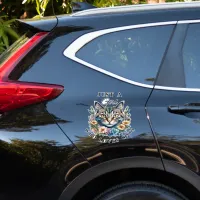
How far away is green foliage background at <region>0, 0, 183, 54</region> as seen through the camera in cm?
557

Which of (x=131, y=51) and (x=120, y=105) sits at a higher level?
(x=131, y=51)

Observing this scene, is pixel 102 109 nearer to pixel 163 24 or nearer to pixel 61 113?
pixel 61 113

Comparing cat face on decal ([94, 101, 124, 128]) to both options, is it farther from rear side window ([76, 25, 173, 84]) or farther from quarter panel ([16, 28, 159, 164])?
rear side window ([76, 25, 173, 84])

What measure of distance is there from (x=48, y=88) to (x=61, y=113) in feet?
0.52

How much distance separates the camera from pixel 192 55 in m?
2.44

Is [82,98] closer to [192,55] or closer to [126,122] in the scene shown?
[126,122]

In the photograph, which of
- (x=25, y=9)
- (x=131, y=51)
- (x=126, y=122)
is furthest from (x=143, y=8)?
(x=25, y=9)

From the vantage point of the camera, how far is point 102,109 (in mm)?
2330

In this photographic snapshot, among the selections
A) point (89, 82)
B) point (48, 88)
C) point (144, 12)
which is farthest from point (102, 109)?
point (144, 12)

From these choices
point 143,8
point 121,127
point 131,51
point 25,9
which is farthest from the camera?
point 25,9

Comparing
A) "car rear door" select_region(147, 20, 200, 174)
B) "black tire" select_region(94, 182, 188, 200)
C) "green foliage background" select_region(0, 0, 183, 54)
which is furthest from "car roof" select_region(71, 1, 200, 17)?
"green foliage background" select_region(0, 0, 183, 54)

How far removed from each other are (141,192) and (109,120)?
0.45 m

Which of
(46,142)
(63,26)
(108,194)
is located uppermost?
(63,26)

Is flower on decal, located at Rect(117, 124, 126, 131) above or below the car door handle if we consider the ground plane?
below
